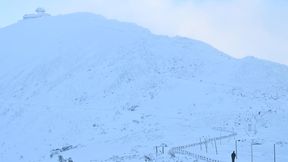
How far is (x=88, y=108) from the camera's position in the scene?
57312 millimetres

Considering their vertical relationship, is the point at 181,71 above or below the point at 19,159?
above

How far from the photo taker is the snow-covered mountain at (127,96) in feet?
148

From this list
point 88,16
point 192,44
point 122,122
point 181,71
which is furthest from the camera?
point 88,16

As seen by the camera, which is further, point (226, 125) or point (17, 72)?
point (17, 72)

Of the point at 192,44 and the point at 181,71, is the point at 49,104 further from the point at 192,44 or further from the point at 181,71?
the point at 192,44

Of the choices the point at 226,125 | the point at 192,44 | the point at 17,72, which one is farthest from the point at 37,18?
the point at 226,125

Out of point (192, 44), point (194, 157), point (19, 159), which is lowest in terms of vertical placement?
point (19, 159)

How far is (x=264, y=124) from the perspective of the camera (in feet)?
150

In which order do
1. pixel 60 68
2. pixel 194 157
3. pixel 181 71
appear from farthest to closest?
1. pixel 60 68
2. pixel 181 71
3. pixel 194 157

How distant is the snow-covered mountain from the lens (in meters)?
45.2

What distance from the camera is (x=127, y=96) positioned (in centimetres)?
5934

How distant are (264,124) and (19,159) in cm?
2272

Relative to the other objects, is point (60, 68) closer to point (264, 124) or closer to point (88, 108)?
point (88, 108)

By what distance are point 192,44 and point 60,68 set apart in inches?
861
